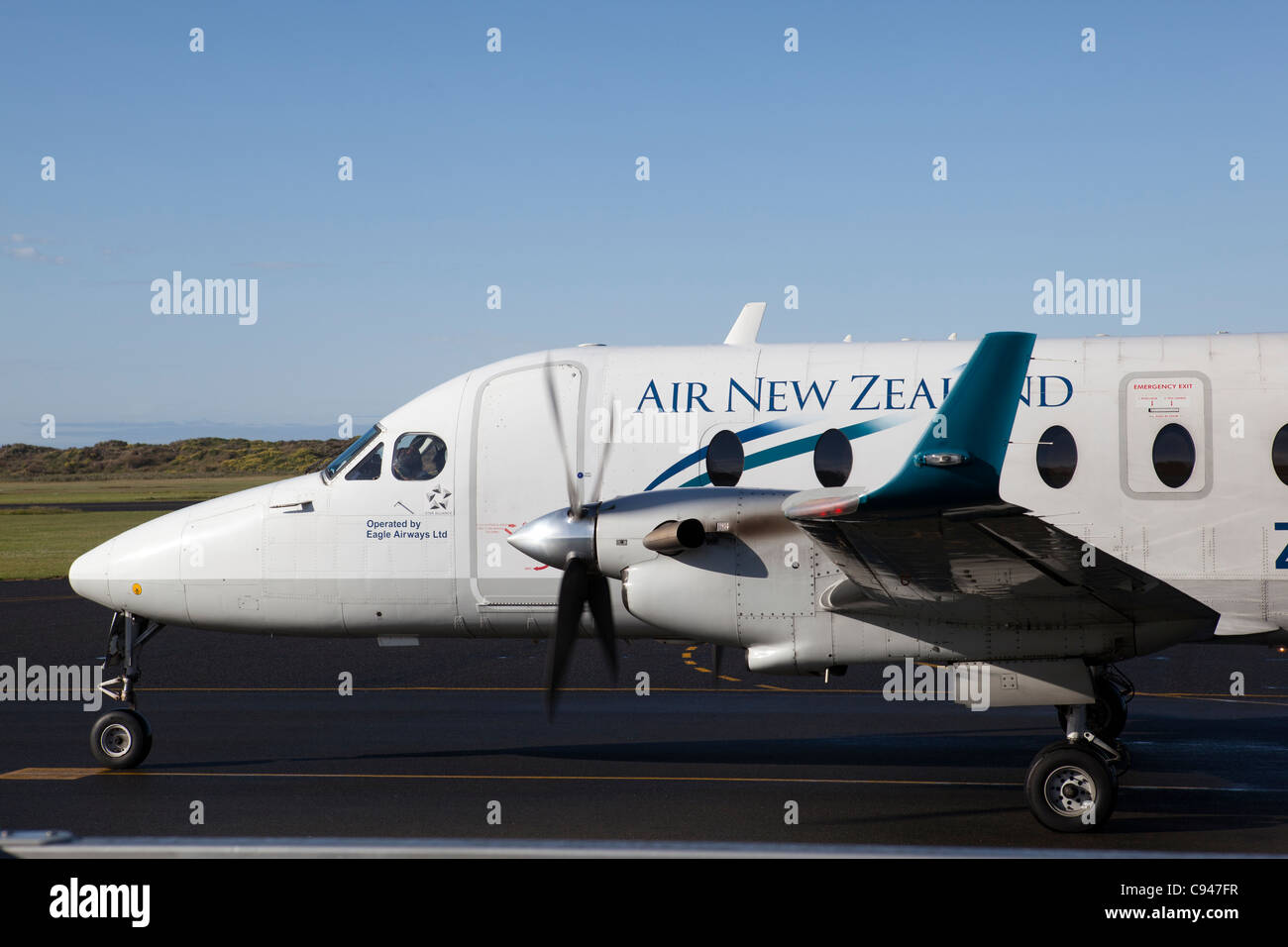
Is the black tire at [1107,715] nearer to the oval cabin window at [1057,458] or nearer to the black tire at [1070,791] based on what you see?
the black tire at [1070,791]

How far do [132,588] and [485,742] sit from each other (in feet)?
12.8

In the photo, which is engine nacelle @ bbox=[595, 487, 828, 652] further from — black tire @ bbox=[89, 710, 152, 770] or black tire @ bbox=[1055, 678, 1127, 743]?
black tire @ bbox=[89, 710, 152, 770]

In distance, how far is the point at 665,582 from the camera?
888cm

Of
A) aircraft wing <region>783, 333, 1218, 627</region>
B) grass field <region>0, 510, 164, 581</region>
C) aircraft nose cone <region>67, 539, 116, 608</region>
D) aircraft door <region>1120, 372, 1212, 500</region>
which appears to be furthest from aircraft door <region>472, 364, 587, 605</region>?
grass field <region>0, 510, 164, 581</region>

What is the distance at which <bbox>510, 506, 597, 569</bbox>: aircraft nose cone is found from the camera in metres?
8.77

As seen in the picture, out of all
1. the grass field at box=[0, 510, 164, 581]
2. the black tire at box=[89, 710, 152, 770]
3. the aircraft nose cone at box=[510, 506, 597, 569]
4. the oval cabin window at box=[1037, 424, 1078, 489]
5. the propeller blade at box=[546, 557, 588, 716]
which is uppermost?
the oval cabin window at box=[1037, 424, 1078, 489]

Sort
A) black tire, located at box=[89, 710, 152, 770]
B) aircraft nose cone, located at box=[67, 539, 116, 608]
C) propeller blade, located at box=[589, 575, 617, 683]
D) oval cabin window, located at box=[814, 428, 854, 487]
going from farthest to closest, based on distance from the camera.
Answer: aircraft nose cone, located at box=[67, 539, 116, 608]
black tire, located at box=[89, 710, 152, 770]
oval cabin window, located at box=[814, 428, 854, 487]
propeller blade, located at box=[589, 575, 617, 683]

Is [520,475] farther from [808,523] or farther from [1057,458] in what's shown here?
[1057,458]

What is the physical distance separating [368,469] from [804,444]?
4.24 m

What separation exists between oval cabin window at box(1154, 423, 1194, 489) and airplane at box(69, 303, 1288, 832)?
0.02 metres

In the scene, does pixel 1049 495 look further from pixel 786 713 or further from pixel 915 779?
pixel 786 713
